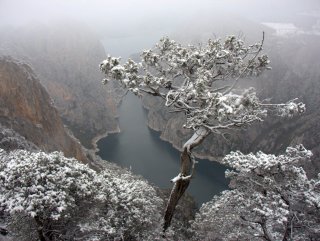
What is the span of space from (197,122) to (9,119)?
3824cm

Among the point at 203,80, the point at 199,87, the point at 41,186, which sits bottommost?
the point at 41,186

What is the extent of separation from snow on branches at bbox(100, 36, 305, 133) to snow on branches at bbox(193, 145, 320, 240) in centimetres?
182

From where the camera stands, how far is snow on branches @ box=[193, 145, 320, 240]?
44.1 feet

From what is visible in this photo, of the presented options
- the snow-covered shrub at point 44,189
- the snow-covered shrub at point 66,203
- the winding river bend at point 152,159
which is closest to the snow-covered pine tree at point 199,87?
the snow-covered shrub at point 66,203

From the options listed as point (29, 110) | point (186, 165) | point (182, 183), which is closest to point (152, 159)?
point (29, 110)

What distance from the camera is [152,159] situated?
119 meters

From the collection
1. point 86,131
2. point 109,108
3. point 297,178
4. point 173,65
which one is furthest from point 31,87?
point 109,108

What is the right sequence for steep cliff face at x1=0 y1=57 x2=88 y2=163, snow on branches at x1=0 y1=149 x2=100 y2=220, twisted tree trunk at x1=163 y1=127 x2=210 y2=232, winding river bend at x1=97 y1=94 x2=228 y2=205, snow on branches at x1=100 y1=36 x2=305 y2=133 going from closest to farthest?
snow on branches at x1=0 y1=149 x2=100 y2=220, snow on branches at x1=100 y1=36 x2=305 y2=133, twisted tree trunk at x1=163 y1=127 x2=210 y2=232, steep cliff face at x1=0 y1=57 x2=88 y2=163, winding river bend at x1=97 y1=94 x2=228 y2=205

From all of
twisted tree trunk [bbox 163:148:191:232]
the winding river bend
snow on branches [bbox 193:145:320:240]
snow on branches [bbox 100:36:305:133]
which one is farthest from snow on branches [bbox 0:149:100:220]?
the winding river bend

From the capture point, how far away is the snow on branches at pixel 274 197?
1344 cm

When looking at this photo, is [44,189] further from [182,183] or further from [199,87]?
[199,87]

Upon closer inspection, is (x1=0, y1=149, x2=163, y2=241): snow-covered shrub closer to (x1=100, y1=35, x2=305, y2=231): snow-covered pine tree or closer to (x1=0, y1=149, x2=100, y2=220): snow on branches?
(x1=0, y1=149, x2=100, y2=220): snow on branches

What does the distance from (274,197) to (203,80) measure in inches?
195

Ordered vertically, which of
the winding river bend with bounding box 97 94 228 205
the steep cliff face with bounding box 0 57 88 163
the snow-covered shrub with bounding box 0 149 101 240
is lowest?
the winding river bend with bounding box 97 94 228 205
